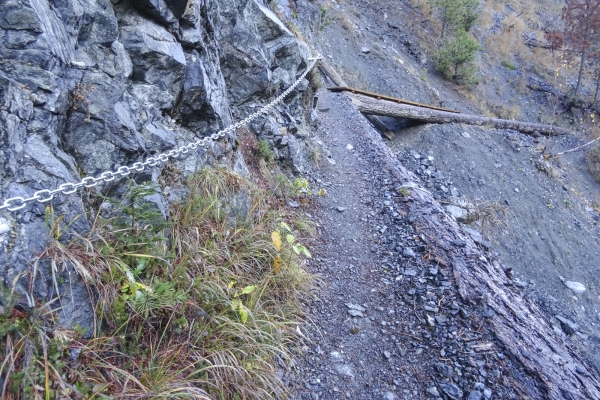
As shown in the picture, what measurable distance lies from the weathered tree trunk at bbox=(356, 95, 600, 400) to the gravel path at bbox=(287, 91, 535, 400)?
0.12 metres

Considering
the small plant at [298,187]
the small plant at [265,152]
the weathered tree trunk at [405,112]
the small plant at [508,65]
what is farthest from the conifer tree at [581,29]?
the small plant at [265,152]

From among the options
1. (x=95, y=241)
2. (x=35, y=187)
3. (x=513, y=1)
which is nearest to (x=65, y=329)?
(x=95, y=241)

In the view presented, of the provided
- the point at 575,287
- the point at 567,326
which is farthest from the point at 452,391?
the point at 575,287

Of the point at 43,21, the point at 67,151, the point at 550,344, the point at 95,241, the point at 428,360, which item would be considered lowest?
the point at 428,360

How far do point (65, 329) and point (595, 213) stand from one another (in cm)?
1713

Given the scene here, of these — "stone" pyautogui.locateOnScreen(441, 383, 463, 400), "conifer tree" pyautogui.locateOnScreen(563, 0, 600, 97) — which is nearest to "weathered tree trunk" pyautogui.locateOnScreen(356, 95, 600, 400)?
"stone" pyautogui.locateOnScreen(441, 383, 463, 400)

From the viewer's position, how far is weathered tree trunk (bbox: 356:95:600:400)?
3.44m

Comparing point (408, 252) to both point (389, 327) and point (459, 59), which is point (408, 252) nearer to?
point (389, 327)

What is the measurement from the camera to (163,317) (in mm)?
2805

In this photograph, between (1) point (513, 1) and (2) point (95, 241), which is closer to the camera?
(2) point (95, 241)

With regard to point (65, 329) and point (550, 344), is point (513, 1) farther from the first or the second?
point (65, 329)

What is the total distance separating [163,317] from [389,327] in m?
2.30

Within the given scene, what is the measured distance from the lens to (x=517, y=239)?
9.98 metres

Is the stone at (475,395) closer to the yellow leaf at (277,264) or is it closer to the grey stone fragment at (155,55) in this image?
the yellow leaf at (277,264)
